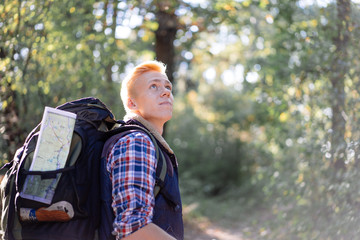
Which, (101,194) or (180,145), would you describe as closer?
(101,194)

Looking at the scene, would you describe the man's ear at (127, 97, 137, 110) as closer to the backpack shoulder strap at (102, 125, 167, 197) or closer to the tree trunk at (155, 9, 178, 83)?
the backpack shoulder strap at (102, 125, 167, 197)

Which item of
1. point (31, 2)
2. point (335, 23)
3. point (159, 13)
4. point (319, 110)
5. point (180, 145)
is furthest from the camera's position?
point (180, 145)

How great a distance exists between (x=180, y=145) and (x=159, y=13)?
28.4 ft

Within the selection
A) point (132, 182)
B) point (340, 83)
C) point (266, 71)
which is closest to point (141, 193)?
point (132, 182)

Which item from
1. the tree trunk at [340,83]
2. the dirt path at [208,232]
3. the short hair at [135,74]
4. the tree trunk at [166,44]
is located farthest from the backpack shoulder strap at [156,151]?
the dirt path at [208,232]

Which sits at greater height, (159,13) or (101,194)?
(101,194)

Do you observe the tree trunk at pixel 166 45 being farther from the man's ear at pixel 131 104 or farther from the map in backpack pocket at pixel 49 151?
the map in backpack pocket at pixel 49 151

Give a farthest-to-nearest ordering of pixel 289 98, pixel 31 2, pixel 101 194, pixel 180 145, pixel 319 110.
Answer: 1. pixel 180 145
2. pixel 289 98
3. pixel 319 110
4. pixel 31 2
5. pixel 101 194

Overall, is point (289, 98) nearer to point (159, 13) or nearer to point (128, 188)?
point (159, 13)

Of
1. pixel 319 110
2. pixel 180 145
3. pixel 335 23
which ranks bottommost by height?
pixel 180 145

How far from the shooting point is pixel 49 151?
1.90 metres

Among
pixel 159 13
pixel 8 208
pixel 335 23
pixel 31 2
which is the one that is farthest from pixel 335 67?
pixel 8 208

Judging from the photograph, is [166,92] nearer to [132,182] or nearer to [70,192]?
[132,182]

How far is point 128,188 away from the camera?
1878mm
